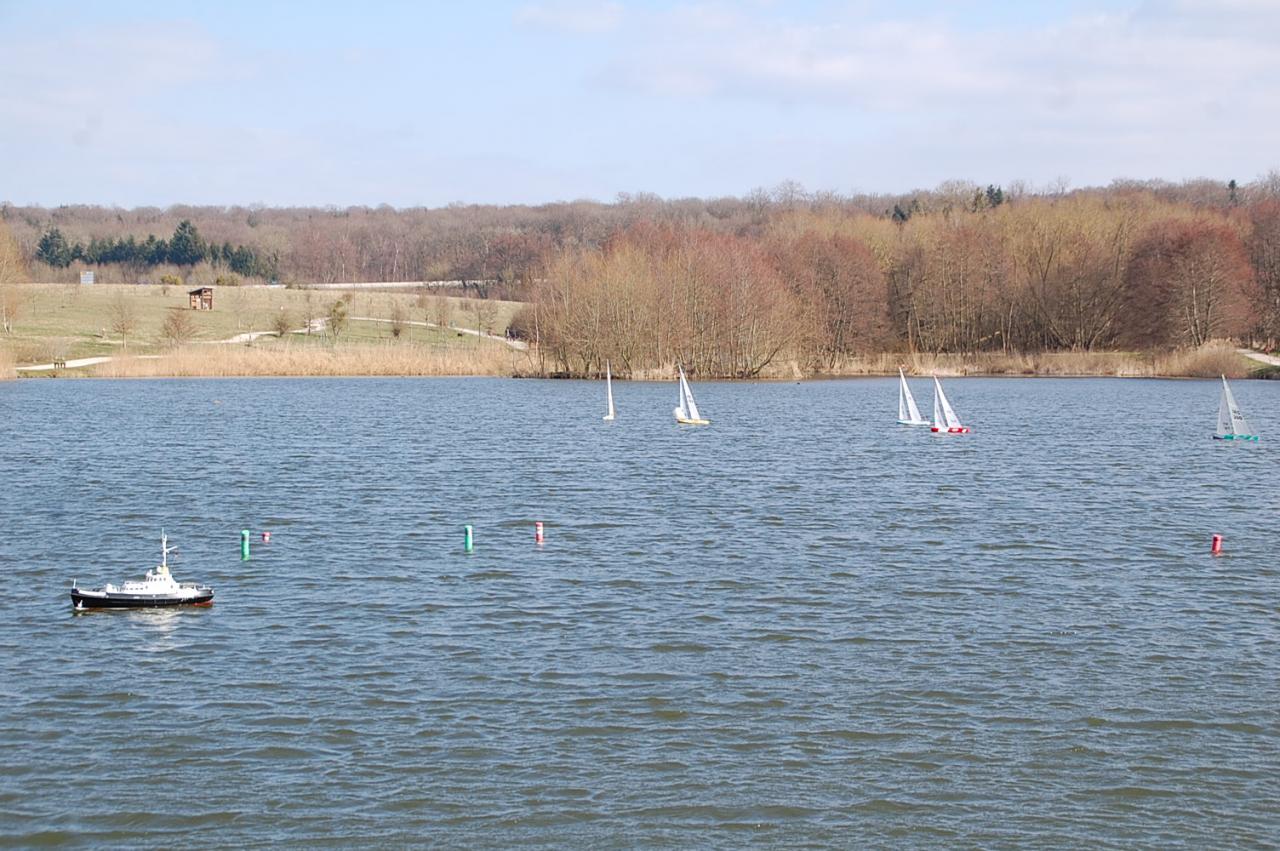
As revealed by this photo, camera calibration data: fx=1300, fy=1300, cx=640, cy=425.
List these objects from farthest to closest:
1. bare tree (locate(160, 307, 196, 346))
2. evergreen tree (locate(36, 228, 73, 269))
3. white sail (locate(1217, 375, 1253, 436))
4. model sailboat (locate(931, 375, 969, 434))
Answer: evergreen tree (locate(36, 228, 73, 269)), bare tree (locate(160, 307, 196, 346)), model sailboat (locate(931, 375, 969, 434)), white sail (locate(1217, 375, 1253, 436))

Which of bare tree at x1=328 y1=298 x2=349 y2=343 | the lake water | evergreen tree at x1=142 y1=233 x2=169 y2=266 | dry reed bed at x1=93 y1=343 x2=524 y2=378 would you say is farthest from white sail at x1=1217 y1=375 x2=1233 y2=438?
evergreen tree at x1=142 y1=233 x2=169 y2=266

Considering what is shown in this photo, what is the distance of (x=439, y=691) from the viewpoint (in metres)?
14.9

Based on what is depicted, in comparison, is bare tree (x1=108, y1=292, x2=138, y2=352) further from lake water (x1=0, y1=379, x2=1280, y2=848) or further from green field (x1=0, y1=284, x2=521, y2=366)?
lake water (x1=0, y1=379, x2=1280, y2=848)

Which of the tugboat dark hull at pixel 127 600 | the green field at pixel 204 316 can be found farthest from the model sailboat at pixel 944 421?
the green field at pixel 204 316

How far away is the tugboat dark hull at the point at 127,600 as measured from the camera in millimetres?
18203

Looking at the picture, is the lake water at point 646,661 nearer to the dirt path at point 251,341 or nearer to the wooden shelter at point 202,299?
the dirt path at point 251,341

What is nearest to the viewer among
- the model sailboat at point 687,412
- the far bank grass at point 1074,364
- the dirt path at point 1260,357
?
the model sailboat at point 687,412

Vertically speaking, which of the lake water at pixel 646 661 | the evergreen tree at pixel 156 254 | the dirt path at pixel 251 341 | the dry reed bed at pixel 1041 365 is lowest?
the lake water at pixel 646 661

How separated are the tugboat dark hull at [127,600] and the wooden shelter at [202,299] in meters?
109

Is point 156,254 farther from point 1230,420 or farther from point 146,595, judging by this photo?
point 146,595

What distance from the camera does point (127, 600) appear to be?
18328 millimetres

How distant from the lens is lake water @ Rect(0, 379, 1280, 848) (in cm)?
1170

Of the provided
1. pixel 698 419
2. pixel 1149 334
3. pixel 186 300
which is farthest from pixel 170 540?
pixel 186 300

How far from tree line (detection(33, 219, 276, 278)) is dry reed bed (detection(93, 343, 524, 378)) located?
85.8 metres
